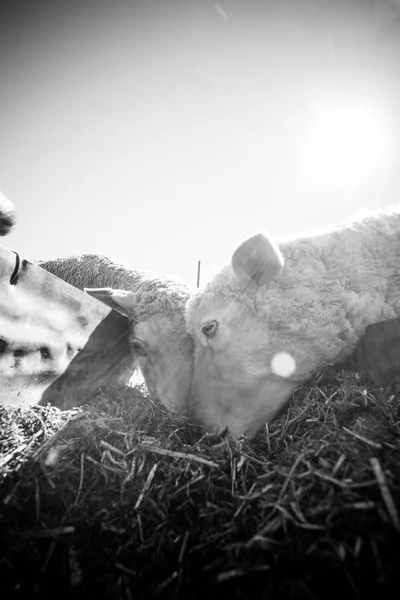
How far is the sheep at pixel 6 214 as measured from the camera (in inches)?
96.2

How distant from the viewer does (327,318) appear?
217cm

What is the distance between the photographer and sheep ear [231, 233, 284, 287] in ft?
6.93

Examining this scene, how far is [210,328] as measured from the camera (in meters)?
2.44

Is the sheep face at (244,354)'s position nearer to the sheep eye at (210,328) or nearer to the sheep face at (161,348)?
the sheep eye at (210,328)

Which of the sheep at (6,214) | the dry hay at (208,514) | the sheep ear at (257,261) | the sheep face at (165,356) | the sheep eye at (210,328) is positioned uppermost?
the sheep at (6,214)

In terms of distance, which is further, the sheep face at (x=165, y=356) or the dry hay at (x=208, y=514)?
the sheep face at (x=165, y=356)

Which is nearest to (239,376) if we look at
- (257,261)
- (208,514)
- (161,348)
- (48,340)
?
(257,261)

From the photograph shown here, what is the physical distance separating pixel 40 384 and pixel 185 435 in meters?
1.45

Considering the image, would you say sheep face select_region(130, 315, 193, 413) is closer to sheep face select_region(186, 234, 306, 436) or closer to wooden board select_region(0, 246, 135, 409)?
wooden board select_region(0, 246, 135, 409)

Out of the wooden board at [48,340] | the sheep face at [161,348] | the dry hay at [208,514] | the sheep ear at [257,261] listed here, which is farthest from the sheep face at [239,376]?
the wooden board at [48,340]

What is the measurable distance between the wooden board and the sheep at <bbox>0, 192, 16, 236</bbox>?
414 millimetres

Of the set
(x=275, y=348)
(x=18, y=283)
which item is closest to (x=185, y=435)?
(x=275, y=348)

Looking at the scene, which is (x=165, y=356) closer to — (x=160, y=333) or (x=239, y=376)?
(x=160, y=333)

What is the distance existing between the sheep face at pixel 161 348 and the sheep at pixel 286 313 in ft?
2.12
